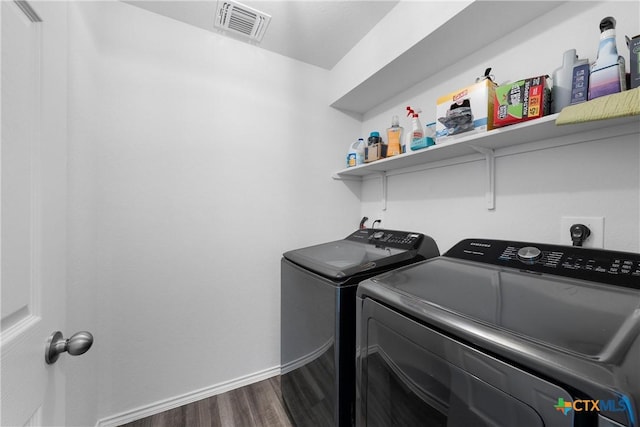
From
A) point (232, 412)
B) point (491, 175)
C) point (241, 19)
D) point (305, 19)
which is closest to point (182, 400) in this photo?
point (232, 412)

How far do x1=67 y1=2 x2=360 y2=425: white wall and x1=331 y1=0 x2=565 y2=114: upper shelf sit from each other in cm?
64

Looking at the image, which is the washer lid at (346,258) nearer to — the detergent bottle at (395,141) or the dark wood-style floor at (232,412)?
the detergent bottle at (395,141)

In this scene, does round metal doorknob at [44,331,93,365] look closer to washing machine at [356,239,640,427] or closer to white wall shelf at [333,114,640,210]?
washing machine at [356,239,640,427]

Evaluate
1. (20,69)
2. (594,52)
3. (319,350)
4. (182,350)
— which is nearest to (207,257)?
(182,350)

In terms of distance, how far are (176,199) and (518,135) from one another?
2.06 meters

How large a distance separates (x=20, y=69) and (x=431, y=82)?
6.40 feet

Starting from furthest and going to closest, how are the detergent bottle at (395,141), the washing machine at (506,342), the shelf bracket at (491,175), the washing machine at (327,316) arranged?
the detergent bottle at (395,141)
the shelf bracket at (491,175)
the washing machine at (327,316)
the washing machine at (506,342)

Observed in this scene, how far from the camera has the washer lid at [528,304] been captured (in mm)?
478

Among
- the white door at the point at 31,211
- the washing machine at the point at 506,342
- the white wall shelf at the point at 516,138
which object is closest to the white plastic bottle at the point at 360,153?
the white wall shelf at the point at 516,138

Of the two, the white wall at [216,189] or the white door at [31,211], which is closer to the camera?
the white door at [31,211]

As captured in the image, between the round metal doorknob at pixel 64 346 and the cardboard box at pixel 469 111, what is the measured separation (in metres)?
1.62

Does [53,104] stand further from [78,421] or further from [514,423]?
[78,421]

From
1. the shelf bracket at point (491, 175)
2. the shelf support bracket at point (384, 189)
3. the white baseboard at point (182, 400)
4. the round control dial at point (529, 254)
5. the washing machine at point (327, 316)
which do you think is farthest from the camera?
the shelf support bracket at point (384, 189)

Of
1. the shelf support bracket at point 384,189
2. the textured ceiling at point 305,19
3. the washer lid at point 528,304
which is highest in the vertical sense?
the textured ceiling at point 305,19
